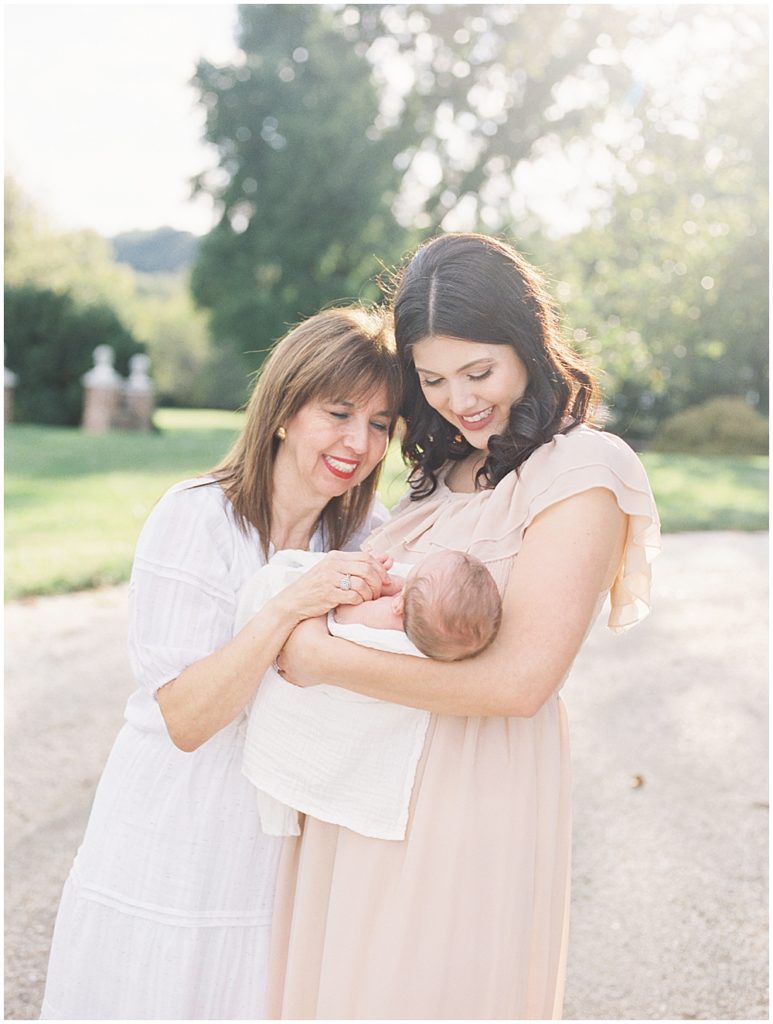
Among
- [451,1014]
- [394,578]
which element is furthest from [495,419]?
[451,1014]

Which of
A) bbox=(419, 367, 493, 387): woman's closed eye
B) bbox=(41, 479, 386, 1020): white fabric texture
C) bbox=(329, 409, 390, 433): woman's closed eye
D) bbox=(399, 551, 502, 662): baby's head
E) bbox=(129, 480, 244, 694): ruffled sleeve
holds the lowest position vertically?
bbox=(41, 479, 386, 1020): white fabric texture

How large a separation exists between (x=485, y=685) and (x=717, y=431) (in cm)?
2164

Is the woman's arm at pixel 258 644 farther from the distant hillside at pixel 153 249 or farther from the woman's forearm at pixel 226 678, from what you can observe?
the distant hillside at pixel 153 249

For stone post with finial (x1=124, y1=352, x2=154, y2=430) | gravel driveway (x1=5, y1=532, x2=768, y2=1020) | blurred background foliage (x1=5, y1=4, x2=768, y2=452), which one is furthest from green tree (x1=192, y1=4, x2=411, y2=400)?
gravel driveway (x1=5, y1=532, x2=768, y2=1020)

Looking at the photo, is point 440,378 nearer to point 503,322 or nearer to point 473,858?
point 503,322

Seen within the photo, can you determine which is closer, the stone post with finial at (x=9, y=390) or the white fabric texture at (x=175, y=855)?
the white fabric texture at (x=175, y=855)

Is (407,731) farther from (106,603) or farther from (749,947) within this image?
(106,603)

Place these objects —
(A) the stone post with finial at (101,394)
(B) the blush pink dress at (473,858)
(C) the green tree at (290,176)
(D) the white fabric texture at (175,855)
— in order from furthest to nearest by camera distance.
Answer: (C) the green tree at (290,176)
(A) the stone post with finial at (101,394)
(D) the white fabric texture at (175,855)
(B) the blush pink dress at (473,858)

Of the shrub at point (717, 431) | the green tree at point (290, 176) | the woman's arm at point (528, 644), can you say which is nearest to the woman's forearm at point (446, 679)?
the woman's arm at point (528, 644)

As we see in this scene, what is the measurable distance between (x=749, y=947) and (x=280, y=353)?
278 centimetres

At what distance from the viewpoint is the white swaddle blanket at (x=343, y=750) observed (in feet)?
6.40

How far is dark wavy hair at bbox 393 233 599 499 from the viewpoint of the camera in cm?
205

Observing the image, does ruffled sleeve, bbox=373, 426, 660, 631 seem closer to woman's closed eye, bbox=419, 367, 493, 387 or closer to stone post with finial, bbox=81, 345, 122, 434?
woman's closed eye, bbox=419, 367, 493, 387

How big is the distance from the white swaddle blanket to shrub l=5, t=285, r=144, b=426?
1992 cm
